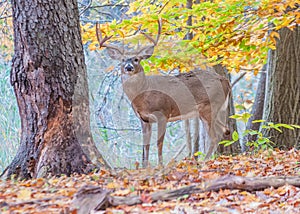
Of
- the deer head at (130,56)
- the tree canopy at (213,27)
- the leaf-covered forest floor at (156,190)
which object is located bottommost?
the leaf-covered forest floor at (156,190)

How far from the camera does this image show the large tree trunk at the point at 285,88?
21.5 feet

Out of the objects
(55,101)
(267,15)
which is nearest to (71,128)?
(55,101)

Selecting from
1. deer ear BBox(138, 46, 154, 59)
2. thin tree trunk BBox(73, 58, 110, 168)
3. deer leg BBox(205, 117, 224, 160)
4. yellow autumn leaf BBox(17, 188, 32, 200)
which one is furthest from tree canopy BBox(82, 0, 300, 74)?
yellow autumn leaf BBox(17, 188, 32, 200)

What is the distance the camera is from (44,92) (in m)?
4.55

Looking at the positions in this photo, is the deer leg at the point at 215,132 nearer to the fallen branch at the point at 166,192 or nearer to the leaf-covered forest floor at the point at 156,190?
the leaf-covered forest floor at the point at 156,190

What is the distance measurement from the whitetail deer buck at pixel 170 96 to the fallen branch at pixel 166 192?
10.8ft

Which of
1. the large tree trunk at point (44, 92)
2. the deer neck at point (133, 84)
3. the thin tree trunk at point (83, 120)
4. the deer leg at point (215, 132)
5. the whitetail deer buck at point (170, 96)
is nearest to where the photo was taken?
the large tree trunk at point (44, 92)

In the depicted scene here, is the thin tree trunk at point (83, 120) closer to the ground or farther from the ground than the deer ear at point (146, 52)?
closer to the ground

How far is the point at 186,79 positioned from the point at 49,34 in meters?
3.38

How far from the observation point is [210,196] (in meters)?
3.28

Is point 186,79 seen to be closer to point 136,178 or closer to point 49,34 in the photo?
point 49,34

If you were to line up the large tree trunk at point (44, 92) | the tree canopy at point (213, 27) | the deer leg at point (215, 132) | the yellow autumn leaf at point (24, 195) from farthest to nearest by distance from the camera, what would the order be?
the deer leg at point (215, 132) → the tree canopy at point (213, 27) → the large tree trunk at point (44, 92) → the yellow autumn leaf at point (24, 195)

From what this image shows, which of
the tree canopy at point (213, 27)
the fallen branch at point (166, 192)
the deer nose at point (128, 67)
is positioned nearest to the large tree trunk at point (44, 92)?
the fallen branch at point (166, 192)

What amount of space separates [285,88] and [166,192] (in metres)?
3.84
